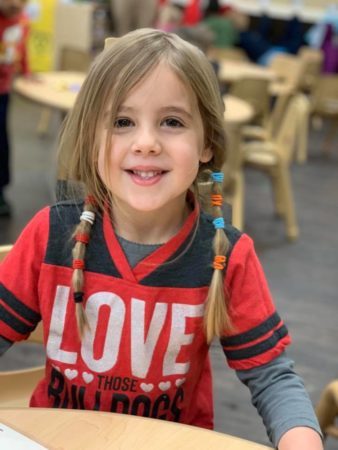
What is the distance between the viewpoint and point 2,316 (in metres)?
1.00

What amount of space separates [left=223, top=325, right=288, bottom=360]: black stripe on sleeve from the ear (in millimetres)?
275

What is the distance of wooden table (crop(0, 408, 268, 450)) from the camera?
817mm

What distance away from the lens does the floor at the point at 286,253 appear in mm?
2354

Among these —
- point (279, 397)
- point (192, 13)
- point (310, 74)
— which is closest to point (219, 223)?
point (279, 397)

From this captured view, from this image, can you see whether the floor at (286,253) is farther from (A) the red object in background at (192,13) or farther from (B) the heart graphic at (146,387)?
(A) the red object in background at (192,13)

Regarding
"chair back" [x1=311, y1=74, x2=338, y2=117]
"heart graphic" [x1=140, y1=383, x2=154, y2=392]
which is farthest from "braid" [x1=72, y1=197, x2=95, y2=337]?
"chair back" [x1=311, y1=74, x2=338, y2=117]

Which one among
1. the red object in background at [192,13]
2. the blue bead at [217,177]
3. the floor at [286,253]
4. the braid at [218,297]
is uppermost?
the blue bead at [217,177]

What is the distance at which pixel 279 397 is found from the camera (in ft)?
Answer: 3.10

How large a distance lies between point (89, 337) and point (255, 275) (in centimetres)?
26

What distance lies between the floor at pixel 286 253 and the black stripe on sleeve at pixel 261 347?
5 centimetres

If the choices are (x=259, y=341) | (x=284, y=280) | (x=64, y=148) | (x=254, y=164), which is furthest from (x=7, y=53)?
(x=259, y=341)

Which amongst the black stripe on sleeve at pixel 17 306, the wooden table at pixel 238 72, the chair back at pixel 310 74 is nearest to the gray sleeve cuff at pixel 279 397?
the black stripe on sleeve at pixel 17 306

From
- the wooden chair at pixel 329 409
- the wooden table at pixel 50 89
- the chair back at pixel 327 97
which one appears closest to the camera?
the wooden chair at pixel 329 409

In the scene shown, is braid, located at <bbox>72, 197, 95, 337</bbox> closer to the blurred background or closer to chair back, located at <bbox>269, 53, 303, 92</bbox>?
the blurred background
